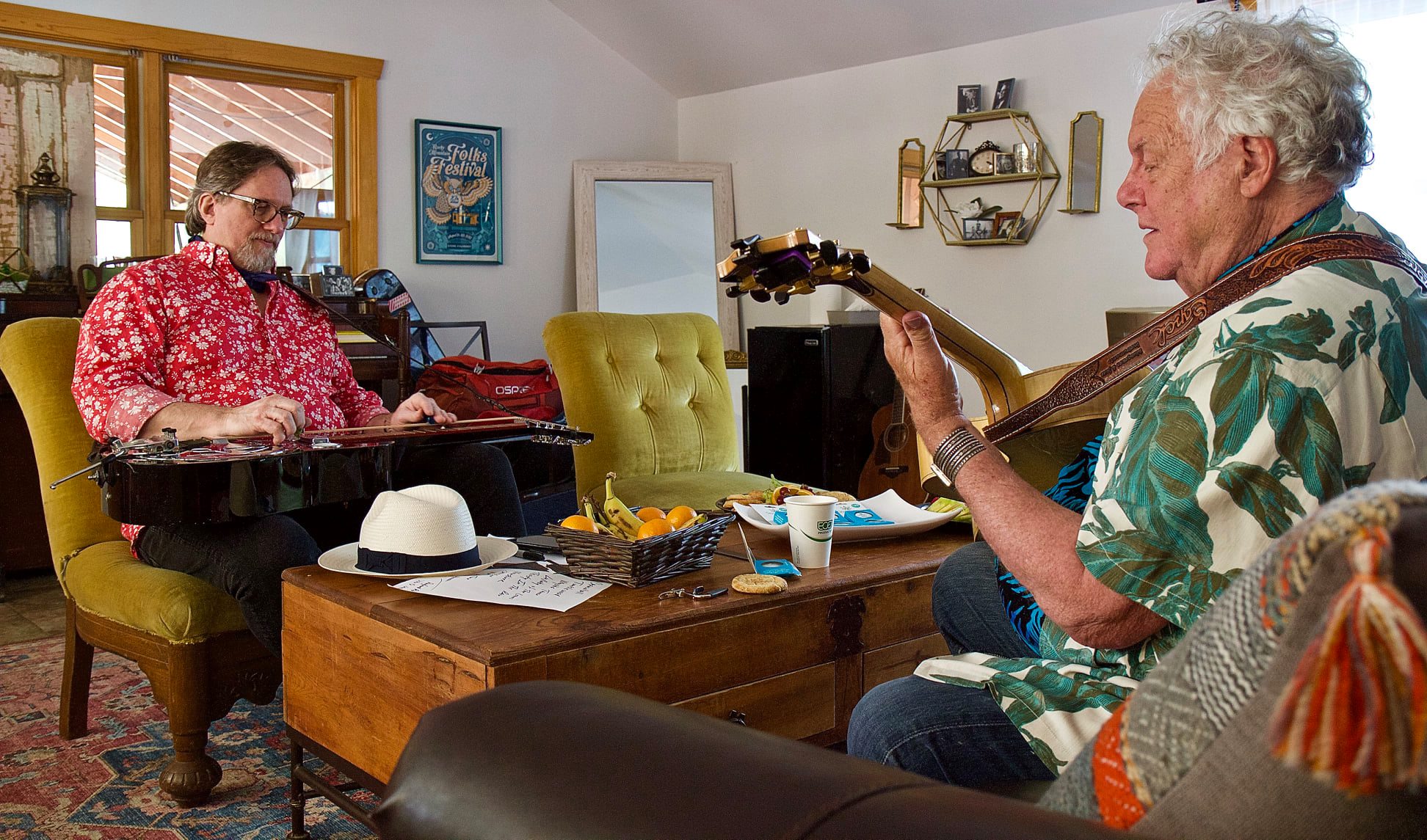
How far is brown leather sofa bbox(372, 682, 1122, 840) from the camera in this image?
404 mm

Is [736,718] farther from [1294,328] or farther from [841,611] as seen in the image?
[1294,328]

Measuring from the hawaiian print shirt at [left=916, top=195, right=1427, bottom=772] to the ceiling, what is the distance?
3.95 metres

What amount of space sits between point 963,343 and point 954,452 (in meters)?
0.48

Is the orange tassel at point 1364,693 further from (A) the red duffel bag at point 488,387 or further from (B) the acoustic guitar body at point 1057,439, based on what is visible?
(A) the red duffel bag at point 488,387

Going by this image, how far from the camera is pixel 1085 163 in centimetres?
475

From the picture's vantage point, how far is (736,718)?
5.32ft

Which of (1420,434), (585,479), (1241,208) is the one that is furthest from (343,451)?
(1420,434)

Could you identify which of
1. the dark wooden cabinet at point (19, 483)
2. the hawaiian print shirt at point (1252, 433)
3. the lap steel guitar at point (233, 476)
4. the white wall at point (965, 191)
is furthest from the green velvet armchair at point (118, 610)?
the white wall at point (965, 191)

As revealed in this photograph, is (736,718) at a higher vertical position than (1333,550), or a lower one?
lower

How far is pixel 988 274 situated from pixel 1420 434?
4251mm

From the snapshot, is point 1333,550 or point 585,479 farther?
point 585,479

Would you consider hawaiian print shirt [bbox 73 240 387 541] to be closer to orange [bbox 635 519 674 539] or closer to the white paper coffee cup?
orange [bbox 635 519 674 539]

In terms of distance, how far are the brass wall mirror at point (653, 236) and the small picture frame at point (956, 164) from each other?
1.51m

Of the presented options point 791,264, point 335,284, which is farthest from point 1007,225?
point 791,264
